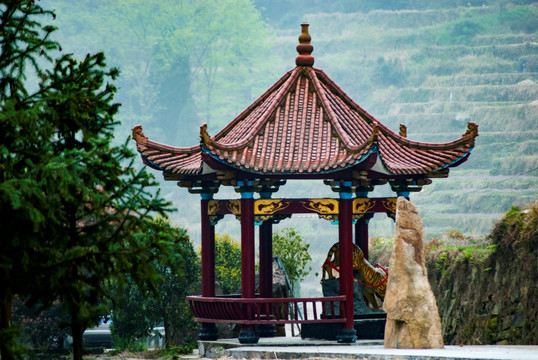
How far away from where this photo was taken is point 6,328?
10406mm

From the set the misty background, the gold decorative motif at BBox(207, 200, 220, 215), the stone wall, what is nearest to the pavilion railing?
the gold decorative motif at BBox(207, 200, 220, 215)

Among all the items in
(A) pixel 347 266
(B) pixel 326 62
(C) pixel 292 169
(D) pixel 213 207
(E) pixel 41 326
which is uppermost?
(B) pixel 326 62

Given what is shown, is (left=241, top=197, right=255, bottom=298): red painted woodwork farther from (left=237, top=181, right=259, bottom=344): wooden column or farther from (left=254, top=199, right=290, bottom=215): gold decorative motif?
(left=254, top=199, right=290, bottom=215): gold decorative motif

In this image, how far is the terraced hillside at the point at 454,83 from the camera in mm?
60312

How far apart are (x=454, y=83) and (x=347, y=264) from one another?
59060 millimetres

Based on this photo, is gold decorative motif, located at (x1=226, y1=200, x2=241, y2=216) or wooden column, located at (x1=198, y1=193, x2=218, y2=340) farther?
wooden column, located at (x1=198, y1=193, x2=218, y2=340)

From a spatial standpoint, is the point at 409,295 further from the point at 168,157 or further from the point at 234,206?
the point at 168,157

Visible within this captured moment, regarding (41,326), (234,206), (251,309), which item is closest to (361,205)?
(234,206)

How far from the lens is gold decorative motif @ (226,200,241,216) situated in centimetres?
1734

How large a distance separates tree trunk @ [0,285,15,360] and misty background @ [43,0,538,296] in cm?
5446

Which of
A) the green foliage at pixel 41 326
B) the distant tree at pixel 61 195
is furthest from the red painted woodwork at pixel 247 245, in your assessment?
the green foliage at pixel 41 326

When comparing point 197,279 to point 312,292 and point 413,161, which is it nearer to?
point 413,161

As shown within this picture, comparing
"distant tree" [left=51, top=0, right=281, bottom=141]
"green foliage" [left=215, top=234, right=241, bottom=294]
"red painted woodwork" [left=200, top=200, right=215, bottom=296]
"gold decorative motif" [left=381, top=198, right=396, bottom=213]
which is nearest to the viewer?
"gold decorative motif" [left=381, top=198, right=396, bottom=213]

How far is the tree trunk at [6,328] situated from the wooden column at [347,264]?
7.38 m
